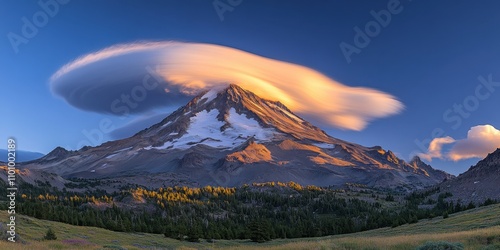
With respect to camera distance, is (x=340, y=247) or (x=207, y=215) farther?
(x=207, y=215)

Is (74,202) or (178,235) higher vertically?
(74,202)

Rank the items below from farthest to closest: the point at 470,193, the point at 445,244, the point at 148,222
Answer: the point at 470,193 → the point at 148,222 → the point at 445,244

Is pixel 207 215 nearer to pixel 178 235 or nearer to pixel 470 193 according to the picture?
pixel 178 235

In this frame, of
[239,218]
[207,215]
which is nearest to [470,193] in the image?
[239,218]

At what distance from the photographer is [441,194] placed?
200m

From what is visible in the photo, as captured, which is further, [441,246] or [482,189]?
[482,189]

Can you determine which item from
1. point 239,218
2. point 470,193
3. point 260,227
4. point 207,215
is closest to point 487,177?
point 470,193

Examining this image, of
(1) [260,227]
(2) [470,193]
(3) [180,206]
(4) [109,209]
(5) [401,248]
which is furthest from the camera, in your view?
(3) [180,206]

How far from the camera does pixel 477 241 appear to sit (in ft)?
89.5

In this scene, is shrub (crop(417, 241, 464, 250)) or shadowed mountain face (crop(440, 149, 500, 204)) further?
shadowed mountain face (crop(440, 149, 500, 204))

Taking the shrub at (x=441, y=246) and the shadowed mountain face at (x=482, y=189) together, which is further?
the shadowed mountain face at (x=482, y=189)

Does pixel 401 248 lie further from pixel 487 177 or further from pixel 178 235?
pixel 487 177

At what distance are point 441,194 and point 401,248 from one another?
19624cm

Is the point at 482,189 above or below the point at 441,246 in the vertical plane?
below
